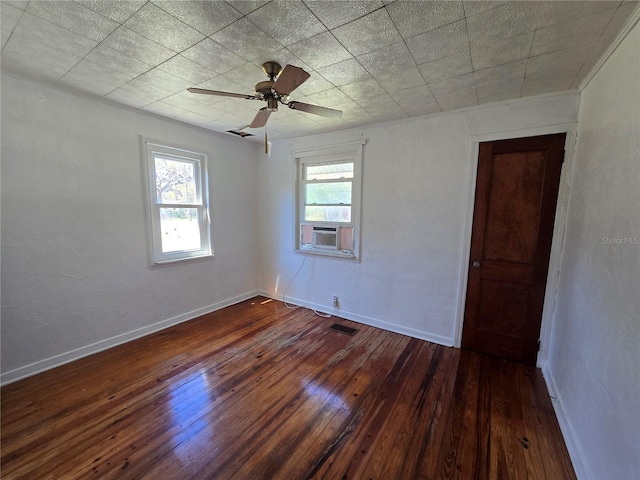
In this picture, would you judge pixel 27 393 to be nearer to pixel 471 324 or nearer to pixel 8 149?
pixel 8 149

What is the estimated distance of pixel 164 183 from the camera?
3.20 meters

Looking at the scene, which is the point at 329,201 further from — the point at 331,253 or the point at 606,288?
the point at 606,288

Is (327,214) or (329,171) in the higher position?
(329,171)

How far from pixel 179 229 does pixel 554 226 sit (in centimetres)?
407

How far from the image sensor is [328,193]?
370 centimetres

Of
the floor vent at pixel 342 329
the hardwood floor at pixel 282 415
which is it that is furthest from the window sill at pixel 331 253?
the hardwood floor at pixel 282 415

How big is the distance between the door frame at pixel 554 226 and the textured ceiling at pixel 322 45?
0.33 meters

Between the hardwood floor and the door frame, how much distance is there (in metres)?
0.37

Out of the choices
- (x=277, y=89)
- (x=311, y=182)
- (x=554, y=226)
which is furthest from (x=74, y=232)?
(x=554, y=226)

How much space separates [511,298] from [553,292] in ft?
1.07

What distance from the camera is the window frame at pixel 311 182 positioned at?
3357 millimetres

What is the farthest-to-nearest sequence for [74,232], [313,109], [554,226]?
1. [74,232]
2. [554,226]
3. [313,109]

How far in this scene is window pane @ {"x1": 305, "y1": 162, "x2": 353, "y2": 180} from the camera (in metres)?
3.53

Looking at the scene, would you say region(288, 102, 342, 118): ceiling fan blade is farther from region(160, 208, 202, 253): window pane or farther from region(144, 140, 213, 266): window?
region(160, 208, 202, 253): window pane
